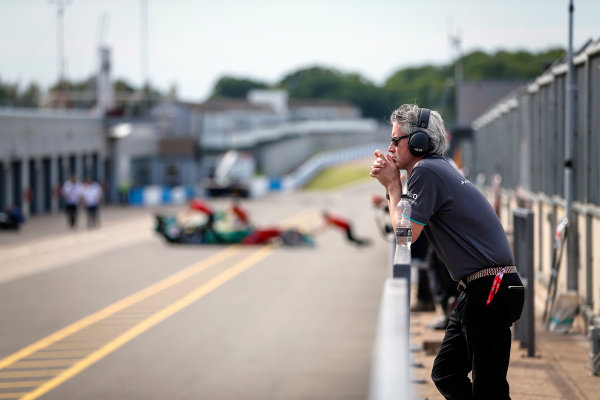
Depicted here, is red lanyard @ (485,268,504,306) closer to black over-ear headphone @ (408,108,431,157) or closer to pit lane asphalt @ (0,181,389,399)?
black over-ear headphone @ (408,108,431,157)

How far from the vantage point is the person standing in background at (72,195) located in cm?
3262

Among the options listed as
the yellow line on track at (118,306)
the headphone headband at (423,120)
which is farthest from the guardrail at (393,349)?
the yellow line on track at (118,306)

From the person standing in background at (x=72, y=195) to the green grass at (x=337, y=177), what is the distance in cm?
3798

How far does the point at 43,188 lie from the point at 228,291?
91.3 feet

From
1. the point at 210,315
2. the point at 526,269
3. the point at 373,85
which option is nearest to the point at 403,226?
the point at 526,269

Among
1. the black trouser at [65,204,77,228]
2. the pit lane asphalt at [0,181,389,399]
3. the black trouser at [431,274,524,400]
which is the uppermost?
the black trouser at [431,274,524,400]

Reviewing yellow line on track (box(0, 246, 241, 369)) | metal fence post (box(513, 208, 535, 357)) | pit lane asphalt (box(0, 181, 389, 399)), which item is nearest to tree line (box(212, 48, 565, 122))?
pit lane asphalt (box(0, 181, 389, 399))

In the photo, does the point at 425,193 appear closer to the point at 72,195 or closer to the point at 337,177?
the point at 72,195

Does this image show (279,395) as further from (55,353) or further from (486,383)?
(486,383)

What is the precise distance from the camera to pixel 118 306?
52.9ft

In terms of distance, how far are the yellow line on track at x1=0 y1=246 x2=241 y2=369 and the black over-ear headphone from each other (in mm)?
7571

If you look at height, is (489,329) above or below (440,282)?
above

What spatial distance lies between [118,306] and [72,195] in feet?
57.8

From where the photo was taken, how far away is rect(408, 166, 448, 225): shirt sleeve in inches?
178
